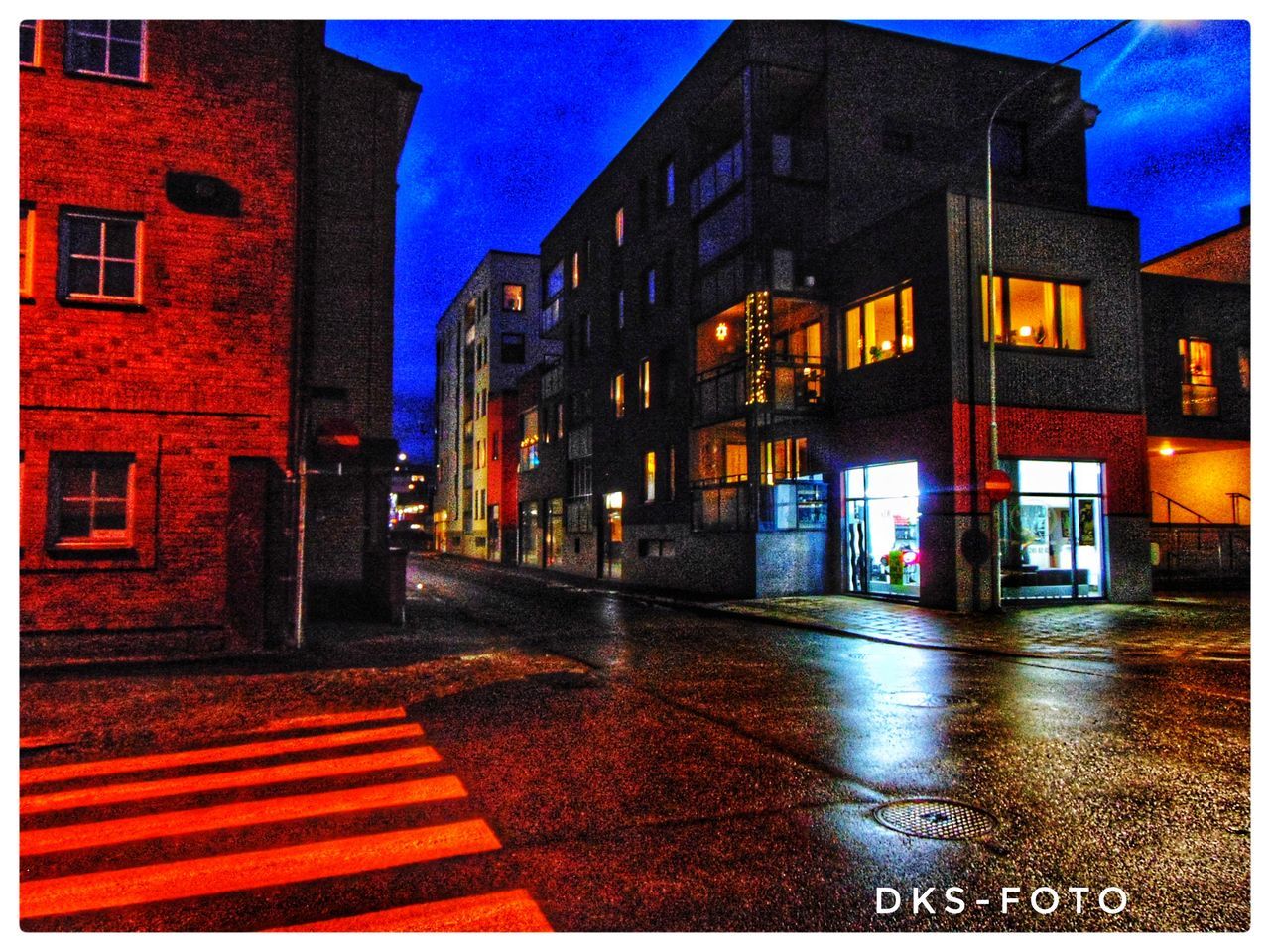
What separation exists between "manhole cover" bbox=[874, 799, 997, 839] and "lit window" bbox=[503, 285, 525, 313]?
4837 centimetres

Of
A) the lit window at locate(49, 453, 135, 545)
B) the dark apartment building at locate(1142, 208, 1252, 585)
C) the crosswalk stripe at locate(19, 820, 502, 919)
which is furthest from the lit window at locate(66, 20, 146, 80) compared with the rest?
the dark apartment building at locate(1142, 208, 1252, 585)

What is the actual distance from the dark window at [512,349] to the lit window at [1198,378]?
3556 cm

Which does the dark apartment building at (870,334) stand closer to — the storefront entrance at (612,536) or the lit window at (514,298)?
the storefront entrance at (612,536)

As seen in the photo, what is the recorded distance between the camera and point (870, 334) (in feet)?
67.7

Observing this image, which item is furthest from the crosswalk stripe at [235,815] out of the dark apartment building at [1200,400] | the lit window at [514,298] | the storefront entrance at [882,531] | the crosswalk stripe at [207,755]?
the lit window at [514,298]

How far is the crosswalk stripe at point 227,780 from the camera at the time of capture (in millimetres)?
5465

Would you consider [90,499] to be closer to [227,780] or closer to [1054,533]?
[227,780]

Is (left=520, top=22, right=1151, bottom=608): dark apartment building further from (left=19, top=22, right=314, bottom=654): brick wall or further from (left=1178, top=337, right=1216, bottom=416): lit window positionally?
(left=19, top=22, right=314, bottom=654): brick wall

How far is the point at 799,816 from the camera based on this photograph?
5000 millimetres

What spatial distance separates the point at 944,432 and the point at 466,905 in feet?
52.5

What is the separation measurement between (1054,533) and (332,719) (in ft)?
53.2

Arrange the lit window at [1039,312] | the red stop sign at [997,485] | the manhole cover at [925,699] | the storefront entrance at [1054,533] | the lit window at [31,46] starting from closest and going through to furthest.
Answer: the manhole cover at [925,699] < the lit window at [31,46] < the red stop sign at [997,485] < the storefront entrance at [1054,533] < the lit window at [1039,312]

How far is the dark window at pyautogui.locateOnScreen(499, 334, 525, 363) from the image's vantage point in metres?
50.5

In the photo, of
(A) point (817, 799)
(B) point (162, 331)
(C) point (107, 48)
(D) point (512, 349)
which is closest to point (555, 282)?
(D) point (512, 349)
